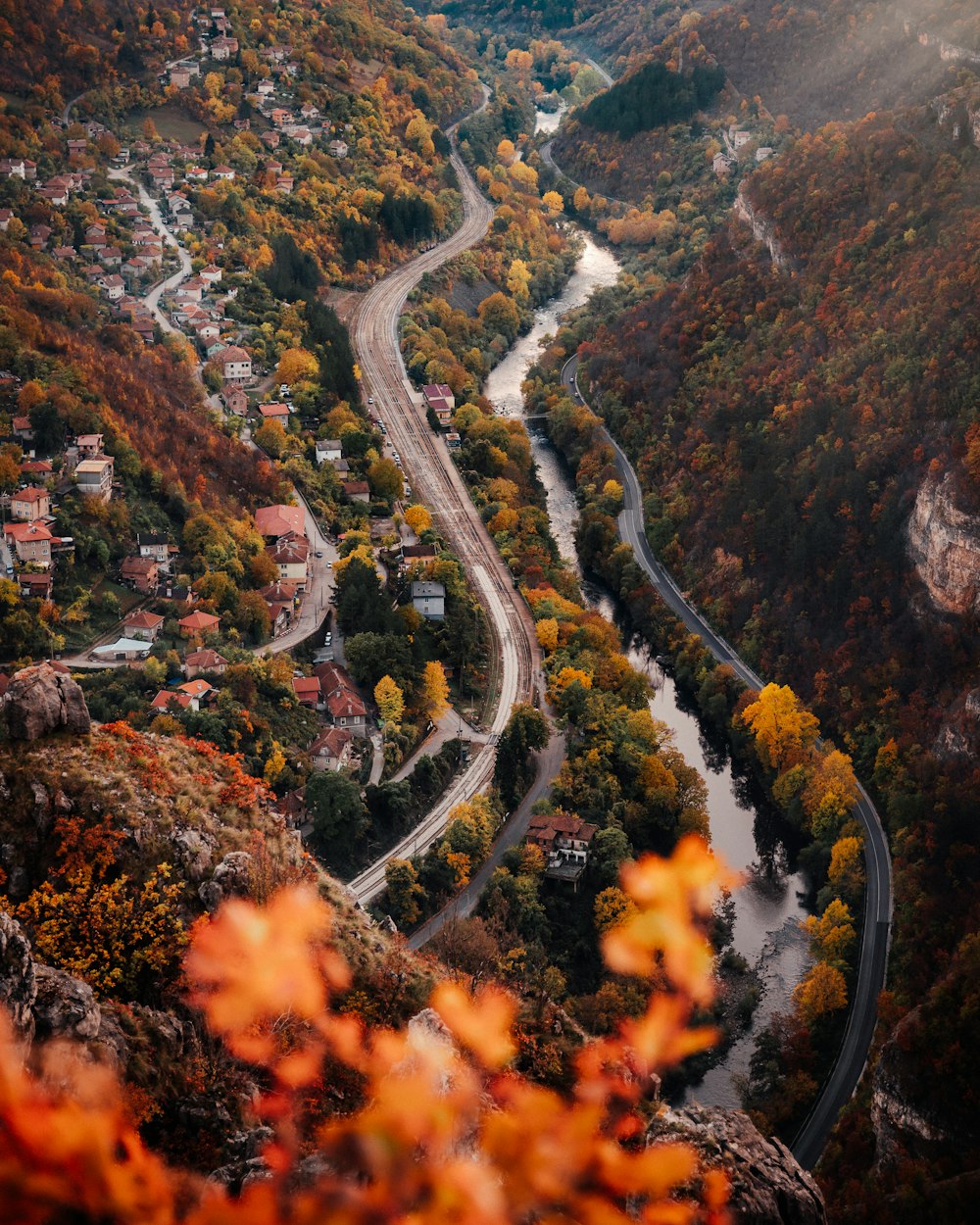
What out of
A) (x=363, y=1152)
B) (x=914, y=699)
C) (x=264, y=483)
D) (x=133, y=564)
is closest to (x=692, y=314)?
(x=264, y=483)

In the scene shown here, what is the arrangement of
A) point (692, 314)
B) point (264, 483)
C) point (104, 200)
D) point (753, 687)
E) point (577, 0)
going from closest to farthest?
point (753, 687) → point (264, 483) → point (692, 314) → point (104, 200) → point (577, 0)

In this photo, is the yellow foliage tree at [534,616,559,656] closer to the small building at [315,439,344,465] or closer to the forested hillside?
the forested hillside

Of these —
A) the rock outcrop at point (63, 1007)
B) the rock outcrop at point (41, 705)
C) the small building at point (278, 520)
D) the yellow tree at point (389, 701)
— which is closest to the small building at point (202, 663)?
the yellow tree at point (389, 701)

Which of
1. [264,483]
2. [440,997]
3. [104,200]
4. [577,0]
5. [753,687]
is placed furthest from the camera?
[577,0]

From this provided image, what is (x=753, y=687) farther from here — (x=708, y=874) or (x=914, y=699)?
(x=708, y=874)

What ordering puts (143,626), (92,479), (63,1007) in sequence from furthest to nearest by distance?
(92,479), (143,626), (63,1007)

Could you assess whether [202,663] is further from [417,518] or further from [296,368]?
[296,368]

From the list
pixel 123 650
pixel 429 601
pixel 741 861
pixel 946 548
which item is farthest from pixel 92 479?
pixel 946 548

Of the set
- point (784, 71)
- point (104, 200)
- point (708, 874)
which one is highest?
point (784, 71)

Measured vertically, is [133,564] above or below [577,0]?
below
